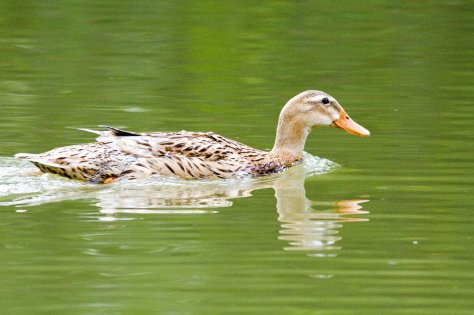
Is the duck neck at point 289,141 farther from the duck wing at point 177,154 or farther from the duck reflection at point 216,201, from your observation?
the duck wing at point 177,154

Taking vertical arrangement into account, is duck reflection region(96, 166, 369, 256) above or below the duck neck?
below

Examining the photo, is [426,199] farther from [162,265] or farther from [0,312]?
[0,312]

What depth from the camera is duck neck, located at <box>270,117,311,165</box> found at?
42.6 feet

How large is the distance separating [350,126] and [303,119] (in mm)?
440

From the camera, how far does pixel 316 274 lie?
8.43 metres

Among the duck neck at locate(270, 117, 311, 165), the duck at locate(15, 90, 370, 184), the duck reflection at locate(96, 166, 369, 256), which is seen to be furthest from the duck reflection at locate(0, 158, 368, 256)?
the duck neck at locate(270, 117, 311, 165)

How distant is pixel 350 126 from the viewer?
42.8 ft

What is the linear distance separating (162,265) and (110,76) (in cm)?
880

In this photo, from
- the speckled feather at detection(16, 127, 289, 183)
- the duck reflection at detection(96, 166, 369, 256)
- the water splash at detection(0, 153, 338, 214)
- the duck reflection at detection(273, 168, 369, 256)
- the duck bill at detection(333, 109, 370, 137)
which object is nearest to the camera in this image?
the duck reflection at detection(273, 168, 369, 256)

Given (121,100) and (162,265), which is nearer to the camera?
(162,265)

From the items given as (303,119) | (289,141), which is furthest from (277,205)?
(303,119)

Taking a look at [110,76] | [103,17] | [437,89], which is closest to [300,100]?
[437,89]

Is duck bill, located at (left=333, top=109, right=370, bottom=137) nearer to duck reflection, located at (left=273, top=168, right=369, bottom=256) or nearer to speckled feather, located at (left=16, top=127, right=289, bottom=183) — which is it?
speckled feather, located at (left=16, top=127, right=289, bottom=183)

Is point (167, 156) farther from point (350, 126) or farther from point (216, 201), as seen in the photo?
point (350, 126)
